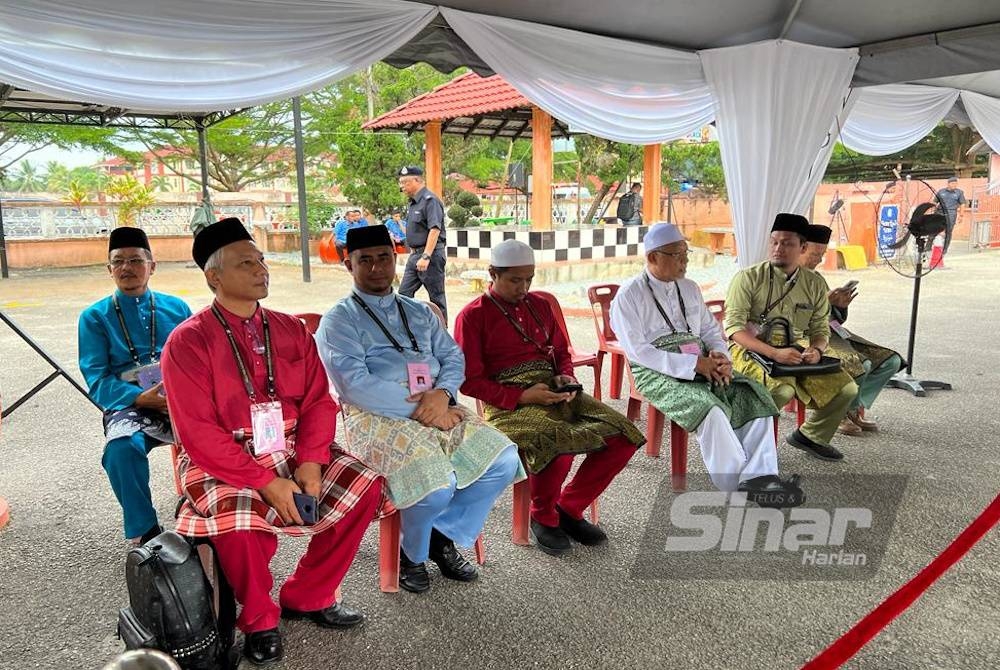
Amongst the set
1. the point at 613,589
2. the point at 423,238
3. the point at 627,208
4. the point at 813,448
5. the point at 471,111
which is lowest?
the point at 613,589

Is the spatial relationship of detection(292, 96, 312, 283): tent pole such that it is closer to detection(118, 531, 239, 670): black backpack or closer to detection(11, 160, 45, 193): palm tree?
detection(118, 531, 239, 670): black backpack

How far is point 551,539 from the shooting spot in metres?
3.23

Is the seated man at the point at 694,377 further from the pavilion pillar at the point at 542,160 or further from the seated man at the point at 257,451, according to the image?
the pavilion pillar at the point at 542,160

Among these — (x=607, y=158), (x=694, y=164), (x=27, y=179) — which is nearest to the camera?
(x=607, y=158)

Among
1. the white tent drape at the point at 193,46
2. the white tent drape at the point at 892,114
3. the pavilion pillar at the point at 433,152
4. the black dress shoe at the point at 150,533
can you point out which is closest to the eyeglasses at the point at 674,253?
the white tent drape at the point at 193,46

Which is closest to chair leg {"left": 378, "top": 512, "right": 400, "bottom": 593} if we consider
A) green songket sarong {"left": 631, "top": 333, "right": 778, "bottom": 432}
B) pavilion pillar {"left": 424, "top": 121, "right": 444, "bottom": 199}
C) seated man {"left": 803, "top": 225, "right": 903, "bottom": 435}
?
green songket sarong {"left": 631, "top": 333, "right": 778, "bottom": 432}

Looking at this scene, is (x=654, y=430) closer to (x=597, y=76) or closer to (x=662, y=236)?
(x=662, y=236)

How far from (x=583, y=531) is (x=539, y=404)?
639mm

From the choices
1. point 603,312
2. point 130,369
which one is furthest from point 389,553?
point 603,312

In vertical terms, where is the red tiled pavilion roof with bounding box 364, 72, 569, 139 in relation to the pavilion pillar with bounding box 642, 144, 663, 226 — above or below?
above

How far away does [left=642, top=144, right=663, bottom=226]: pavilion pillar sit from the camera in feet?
43.1

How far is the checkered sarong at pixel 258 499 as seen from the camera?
235cm

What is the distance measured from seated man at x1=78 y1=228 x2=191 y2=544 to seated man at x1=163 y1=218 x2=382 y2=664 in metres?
0.60

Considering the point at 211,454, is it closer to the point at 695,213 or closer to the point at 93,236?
the point at 93,236
